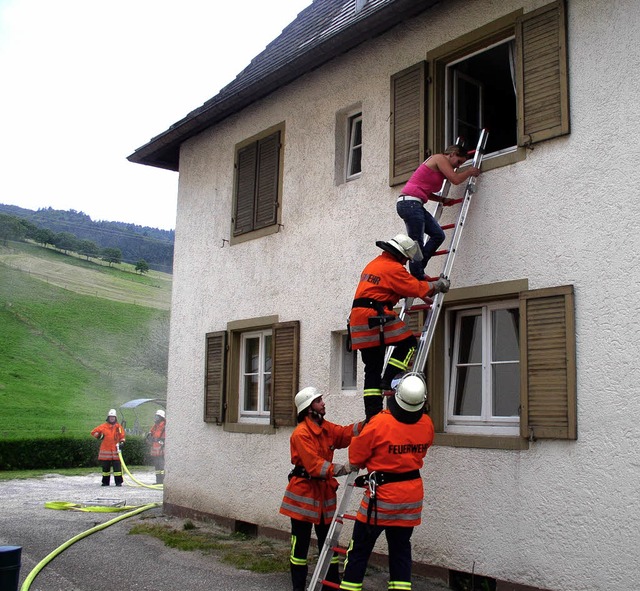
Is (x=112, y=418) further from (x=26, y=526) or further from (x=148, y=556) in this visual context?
(x=148, y=556)

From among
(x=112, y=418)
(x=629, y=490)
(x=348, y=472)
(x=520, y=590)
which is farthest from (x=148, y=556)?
(x=112, y=418)

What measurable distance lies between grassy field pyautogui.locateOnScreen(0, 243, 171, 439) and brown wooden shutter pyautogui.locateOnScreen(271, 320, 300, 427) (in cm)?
3490

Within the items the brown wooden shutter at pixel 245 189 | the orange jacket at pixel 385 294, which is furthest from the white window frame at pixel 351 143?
the orange jacket at pixel 385 294

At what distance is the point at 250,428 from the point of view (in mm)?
9820

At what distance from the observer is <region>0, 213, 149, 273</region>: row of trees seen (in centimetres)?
9082

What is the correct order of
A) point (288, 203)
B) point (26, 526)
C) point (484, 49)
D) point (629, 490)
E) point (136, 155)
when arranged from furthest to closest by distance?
point (136, 155)
point (26, 526)
point (288, 203)
point (484, 49)
point (629, 490)

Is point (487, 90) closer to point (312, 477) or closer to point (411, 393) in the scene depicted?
point (411, 393)

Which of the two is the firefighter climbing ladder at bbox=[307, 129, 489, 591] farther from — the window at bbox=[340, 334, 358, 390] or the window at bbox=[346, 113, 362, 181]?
the window at bbox=[346, 113, 362, 181]

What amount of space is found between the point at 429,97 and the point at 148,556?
5575mm

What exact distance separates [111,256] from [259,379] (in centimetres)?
8829

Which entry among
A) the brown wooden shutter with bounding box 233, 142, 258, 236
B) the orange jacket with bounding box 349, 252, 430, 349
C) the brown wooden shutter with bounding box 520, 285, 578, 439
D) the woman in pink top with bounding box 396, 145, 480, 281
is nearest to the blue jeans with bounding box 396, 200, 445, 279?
the woman in pink top with bounding box 396, 145, 480, 281

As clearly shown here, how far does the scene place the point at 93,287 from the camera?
78125 mm

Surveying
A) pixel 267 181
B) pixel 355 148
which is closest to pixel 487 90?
pixel 355 148

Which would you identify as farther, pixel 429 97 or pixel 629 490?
pixel 429 97
